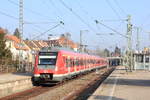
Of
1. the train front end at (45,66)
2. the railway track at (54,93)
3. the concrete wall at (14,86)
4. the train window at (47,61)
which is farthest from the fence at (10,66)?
the railway track at (54,93)

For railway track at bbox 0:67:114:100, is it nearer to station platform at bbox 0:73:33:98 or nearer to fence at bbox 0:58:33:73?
station platform at bbox 0:73:33:98

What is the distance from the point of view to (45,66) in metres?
27.6

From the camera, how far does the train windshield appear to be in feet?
91.6

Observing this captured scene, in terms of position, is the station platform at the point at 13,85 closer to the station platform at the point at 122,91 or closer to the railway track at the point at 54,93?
the railway track at the point at 54,93

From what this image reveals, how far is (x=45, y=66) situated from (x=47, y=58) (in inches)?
26.5

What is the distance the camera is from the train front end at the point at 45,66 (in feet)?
90.2

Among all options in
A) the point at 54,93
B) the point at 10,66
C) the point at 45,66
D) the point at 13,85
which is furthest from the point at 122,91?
the point at 10,66

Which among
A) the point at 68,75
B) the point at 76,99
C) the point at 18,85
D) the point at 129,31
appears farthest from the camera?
the point at 129,31

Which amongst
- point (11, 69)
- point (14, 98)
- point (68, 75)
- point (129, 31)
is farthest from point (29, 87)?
point (129, 31)

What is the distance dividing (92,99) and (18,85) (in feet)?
34.7

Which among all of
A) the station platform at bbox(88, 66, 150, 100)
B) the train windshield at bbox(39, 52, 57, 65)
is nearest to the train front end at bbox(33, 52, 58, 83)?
the train windshield at bbox(39, 52, 57, 65)

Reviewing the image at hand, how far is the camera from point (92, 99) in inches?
642

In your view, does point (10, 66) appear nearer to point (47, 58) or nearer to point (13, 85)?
point (47, 58)

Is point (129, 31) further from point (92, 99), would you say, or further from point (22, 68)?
point (92, 99)
